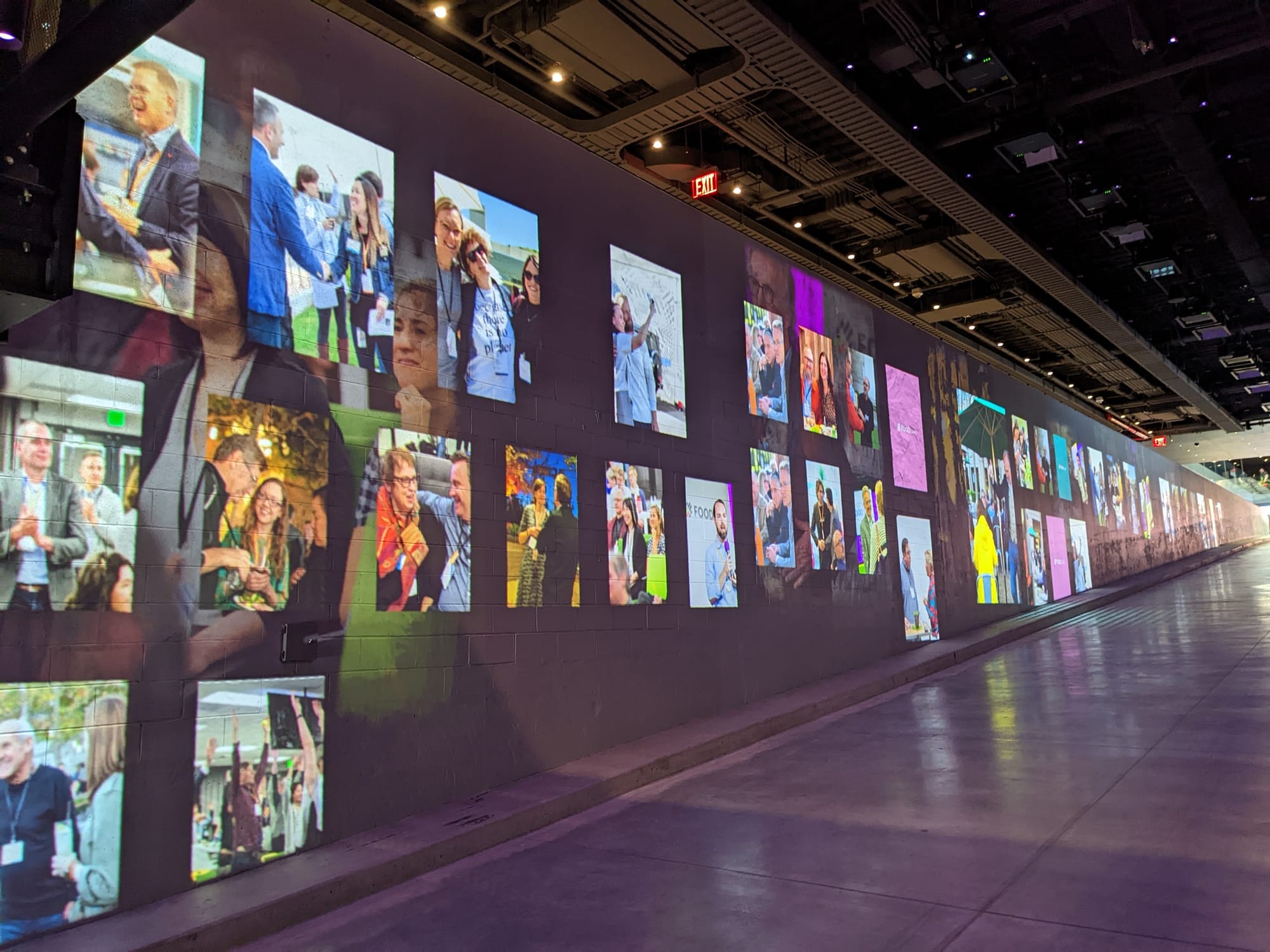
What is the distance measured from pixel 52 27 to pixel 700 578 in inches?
246

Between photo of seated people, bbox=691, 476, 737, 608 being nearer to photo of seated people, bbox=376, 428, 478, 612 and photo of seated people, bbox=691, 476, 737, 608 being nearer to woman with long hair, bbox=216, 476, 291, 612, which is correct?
photo of seated people, bbox=376, 428, 478, 612

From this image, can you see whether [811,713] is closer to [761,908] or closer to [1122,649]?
[761,908]

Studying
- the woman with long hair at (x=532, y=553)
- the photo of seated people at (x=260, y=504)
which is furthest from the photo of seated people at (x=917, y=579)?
the photo of seated people at (x=260, y=504)

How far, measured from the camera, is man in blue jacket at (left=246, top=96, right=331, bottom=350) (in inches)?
189

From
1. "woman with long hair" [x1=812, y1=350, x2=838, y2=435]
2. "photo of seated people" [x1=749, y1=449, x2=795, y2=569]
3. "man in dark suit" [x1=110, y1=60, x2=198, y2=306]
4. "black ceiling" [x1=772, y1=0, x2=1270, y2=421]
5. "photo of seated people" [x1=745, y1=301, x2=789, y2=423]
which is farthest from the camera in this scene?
"woman with long hair" [x1=812, y1=350, x2=838, y2=435]

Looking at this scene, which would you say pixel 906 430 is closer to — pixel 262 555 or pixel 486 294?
pixel 486 294

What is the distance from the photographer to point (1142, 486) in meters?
23.5

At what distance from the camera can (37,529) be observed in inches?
151

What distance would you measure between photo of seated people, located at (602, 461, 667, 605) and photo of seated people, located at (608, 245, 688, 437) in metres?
0.45

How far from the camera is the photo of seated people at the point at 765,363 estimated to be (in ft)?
28.7

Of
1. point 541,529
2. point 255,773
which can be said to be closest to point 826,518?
point 541,529

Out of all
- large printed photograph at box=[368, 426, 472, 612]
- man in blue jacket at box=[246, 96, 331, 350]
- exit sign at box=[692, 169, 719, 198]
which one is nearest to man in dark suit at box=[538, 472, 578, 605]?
large printed photograph at box=[368, 426, 472, 612]

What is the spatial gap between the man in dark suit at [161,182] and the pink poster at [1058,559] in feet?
50.8

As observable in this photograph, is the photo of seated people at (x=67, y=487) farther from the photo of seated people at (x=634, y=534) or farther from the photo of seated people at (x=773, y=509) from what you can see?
the photo of seated people at (x=773, y=509)
